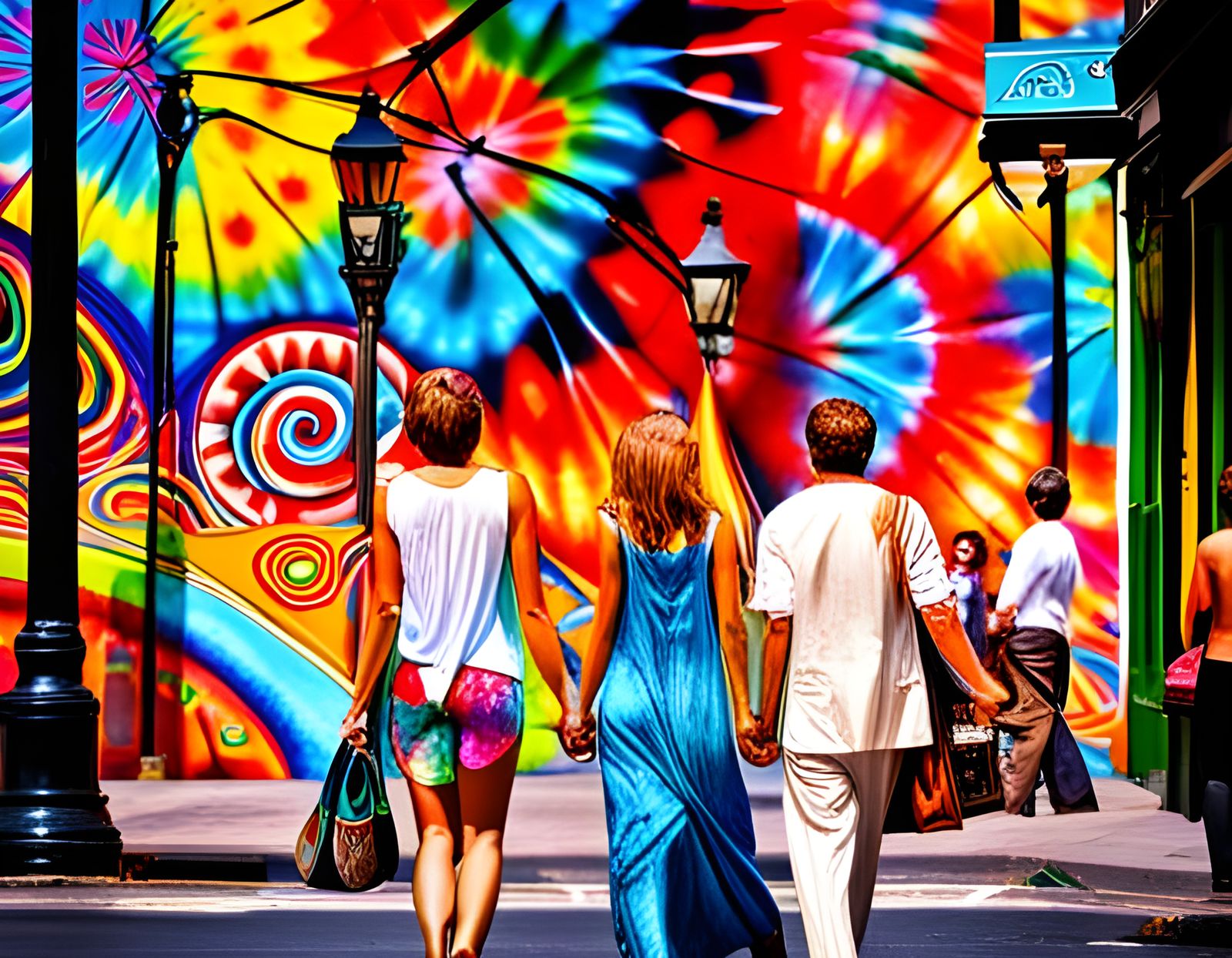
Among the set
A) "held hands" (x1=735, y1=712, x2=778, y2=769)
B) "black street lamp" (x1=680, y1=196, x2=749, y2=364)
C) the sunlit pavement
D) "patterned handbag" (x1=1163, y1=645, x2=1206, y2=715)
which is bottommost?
the sunlit pavement

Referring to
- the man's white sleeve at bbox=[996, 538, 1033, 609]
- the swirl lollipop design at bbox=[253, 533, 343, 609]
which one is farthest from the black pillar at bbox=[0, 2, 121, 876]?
the man's white sleeve at bbox=[996, 538, 1033, 609]

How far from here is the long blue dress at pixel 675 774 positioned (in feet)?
21.3

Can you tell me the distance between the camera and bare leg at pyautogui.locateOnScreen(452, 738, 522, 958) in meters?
6.65

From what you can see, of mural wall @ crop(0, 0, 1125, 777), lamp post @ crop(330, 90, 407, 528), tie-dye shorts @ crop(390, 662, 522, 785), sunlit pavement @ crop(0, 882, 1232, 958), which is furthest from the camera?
mural wall @ crop(0, 0, 1125, 777)

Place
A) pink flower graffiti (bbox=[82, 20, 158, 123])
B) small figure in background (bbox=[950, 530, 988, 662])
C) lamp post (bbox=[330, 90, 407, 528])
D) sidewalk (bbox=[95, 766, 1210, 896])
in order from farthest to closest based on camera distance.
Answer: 1. pink flower graffiti (bbox=[82, 20, 158, 123])
2. small figure in background (bbox=[950, 530, 988, 662])
3. lamp post (bbox=[330, 90, 407, 528])
4. sidewalk (bbox=[95, 766, 1210, 896])

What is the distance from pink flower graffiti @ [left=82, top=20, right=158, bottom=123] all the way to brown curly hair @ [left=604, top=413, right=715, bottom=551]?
30.9 ft

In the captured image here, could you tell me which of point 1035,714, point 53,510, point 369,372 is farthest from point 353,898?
point 1035,714

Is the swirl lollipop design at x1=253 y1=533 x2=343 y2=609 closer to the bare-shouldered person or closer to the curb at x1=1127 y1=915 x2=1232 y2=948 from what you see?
the bare-shouldered person

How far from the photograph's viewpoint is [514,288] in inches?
591

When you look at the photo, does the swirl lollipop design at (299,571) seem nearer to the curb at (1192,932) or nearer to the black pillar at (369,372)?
the black pillar at (369,372)

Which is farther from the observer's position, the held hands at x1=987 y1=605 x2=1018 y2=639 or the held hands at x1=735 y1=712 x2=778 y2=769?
the held hands at x1=987 y1=605 x2=1018 y2=639

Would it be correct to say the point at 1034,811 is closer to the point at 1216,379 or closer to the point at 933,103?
the point at 1216,379

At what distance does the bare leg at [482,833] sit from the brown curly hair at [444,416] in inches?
36.7

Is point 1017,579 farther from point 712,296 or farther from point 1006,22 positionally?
point 1006,22
